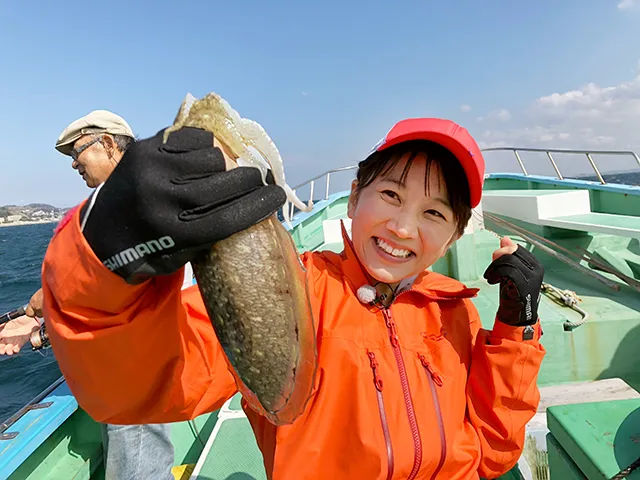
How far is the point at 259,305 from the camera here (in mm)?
1021

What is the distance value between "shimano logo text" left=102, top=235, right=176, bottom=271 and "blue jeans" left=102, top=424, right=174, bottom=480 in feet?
6.65

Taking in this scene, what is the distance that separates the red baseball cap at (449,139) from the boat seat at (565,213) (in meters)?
4.04

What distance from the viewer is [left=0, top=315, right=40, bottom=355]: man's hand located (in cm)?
278

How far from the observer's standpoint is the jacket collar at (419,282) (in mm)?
1773

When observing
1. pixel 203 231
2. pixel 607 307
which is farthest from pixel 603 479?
pixel 607 307

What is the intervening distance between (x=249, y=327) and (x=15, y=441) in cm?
232

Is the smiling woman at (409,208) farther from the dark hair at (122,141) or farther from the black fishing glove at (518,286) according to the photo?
the dark hair at (122,141)

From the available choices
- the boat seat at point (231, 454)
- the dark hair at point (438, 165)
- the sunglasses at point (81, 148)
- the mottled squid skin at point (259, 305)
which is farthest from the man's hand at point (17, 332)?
the dark hair at point (438, 165)

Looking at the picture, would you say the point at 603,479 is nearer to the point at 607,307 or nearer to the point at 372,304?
the point at 372,304

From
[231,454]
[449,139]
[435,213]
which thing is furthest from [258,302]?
[231,454]

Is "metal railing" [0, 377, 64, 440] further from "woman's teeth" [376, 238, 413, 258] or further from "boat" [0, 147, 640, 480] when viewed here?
"woman's teeth" [376, 238, 413, 258]

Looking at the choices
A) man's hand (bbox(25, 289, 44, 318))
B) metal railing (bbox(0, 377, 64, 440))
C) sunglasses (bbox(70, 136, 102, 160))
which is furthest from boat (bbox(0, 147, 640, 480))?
sunglasses (bbox(70, 136, 102, 160))

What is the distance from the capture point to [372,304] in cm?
173

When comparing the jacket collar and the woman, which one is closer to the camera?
the woman
